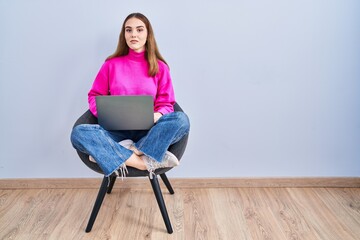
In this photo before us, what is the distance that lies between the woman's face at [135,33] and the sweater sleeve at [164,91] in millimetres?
143

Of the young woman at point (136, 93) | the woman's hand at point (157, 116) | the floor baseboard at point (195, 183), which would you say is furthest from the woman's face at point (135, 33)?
the floor baseboard at point (195, 183)

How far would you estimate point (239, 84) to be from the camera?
1.96 meters

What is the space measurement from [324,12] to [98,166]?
4.26ft

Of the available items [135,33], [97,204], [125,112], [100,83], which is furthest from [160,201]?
[135,33]

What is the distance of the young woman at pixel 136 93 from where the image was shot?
1.53m

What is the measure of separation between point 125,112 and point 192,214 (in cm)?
59

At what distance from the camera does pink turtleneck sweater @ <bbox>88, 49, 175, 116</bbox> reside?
1.76 meters

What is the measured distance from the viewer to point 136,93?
5.79 feet

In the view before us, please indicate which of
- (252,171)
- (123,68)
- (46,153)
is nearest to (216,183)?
(252,171)

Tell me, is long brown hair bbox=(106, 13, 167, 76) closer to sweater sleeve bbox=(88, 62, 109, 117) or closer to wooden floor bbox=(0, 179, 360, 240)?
sweater sleeve bbox=(88, 62, 109, 117)

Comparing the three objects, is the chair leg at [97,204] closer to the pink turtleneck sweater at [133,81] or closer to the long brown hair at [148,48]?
the pink turtleneck sweater at [133,81]

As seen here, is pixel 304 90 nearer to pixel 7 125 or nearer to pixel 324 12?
pixel 324 12

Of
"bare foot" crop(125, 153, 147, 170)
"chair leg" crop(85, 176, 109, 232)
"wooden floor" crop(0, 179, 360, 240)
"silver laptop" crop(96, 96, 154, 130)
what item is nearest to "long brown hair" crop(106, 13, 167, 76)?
"silver laptop" crop(96, 96, 154, 130)

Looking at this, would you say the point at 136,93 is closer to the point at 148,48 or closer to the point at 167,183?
the point at 148,48
